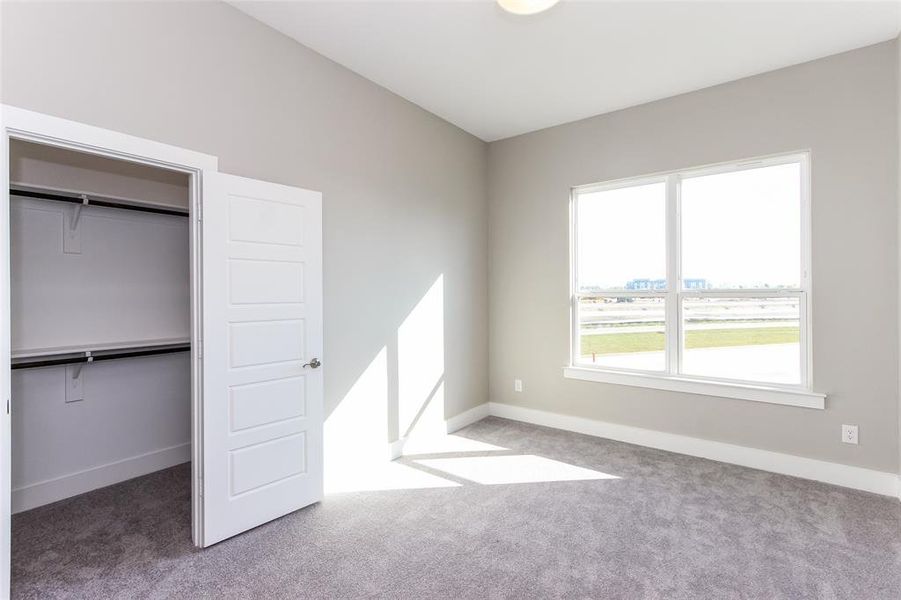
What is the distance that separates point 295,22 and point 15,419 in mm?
3111

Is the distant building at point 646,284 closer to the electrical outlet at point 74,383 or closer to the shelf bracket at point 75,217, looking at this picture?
the shelf bracket at point 75,217

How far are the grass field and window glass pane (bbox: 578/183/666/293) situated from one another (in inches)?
18.7

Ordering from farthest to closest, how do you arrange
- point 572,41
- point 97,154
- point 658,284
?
point 658,284, point 572,41, point 97,154

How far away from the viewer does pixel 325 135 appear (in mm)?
3188

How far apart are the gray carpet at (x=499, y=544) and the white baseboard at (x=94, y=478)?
0.09 m

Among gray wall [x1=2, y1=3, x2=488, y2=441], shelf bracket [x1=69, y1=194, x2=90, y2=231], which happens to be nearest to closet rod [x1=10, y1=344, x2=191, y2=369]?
shelf bracket [x1=69, y1=194, x2=90, y2=231]

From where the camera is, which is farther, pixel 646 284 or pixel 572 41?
pixel 646 284

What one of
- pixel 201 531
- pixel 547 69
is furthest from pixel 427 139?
pixel 201 531

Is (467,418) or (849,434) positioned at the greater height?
(849,434)

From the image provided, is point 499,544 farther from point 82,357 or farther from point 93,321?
point 93,321

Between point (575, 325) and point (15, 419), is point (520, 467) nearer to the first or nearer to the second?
point (575, 325)

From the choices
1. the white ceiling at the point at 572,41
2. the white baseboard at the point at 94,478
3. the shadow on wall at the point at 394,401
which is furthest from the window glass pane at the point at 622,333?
the white baseboard at the point at 94,478

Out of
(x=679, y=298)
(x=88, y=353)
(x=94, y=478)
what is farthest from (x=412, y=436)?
(x=679, y=298)

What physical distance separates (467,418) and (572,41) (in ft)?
11.5
